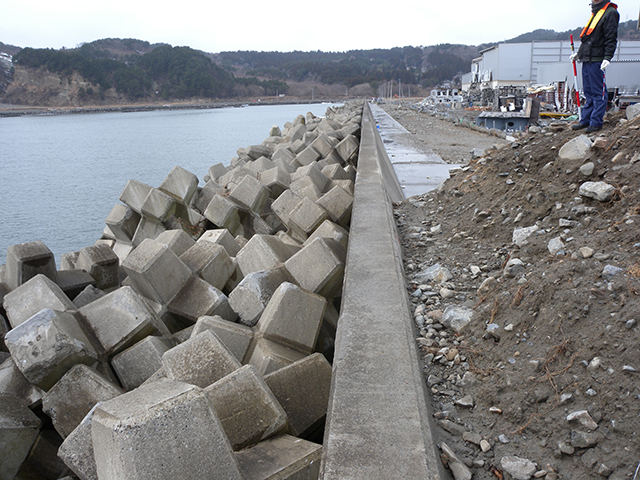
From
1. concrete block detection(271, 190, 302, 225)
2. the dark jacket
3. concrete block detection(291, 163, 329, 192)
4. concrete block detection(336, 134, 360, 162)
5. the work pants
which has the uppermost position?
the dark jacket

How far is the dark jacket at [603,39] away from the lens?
516 cm

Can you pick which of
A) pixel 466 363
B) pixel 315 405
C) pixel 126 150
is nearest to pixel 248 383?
pixel 315 405

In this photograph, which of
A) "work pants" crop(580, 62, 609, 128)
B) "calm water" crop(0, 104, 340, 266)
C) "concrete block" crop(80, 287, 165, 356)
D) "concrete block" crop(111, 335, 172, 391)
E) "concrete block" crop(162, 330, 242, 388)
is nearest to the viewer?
"concrete block" crop(162, 330, 242, 388)

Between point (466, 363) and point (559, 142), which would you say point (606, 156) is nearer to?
point (559, 142)

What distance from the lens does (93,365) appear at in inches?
102

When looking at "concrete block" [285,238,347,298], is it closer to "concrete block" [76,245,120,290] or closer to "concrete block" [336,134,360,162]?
"concrete block" [76,245,120,290]

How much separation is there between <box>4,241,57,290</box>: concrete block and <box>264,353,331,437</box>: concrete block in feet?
8.38

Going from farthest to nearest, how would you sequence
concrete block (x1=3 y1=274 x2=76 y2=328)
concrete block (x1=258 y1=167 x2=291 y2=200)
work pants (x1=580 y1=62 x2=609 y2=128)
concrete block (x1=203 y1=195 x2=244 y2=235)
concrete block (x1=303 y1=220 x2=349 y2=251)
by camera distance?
concrete block (x1=258 y1=167 x2=291 y2=200) → concrete block (x1=203 y1=195 x2=244 y2=235) → work pants (x1=580 y1=62 x2=609 y2=128) → concrete block (x1=303 y1=220 x2=349 y2=251) → concrete block (x1=3 y1=274 x2=76 y2=328)

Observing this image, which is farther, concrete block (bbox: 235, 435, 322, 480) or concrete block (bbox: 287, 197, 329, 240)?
concrete block (bbox: 287, 197, 329, 240)

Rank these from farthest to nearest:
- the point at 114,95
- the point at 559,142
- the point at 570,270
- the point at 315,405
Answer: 1. the point at 114,95
2. the point at 559,142
3. the point at 570,270
4. the point at 315,405

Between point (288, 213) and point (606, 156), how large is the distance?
2.89m

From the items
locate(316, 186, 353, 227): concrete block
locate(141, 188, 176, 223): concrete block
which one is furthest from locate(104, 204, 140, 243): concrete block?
locate(316, 186, 353, 227): concrete block

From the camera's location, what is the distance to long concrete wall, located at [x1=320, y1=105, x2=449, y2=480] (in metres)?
1.51

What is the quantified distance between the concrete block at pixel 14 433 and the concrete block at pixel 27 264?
1.49 metres
